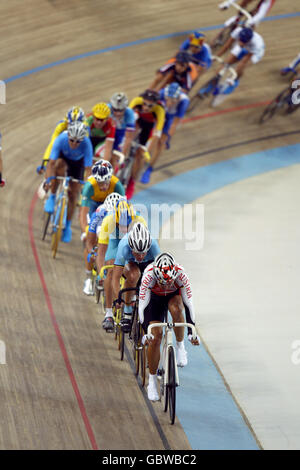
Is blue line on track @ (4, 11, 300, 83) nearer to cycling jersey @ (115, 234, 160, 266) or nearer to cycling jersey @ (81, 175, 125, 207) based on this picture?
cycling jersey @ (81, 175, 125, 207)

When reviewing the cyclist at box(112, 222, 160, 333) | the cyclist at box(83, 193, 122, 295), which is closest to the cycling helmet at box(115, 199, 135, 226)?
the cyclist at box(83, 193, 122, 295)

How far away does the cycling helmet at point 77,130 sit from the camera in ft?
25.0

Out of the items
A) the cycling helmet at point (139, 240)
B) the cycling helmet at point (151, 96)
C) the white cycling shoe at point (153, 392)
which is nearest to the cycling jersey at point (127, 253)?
the cycling helmet at point (139, 240)

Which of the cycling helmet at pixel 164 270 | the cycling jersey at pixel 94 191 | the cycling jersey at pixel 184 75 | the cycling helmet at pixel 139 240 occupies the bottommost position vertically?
the cycling helmet at pixel 164 270

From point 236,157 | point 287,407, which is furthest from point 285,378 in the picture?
point 236,157

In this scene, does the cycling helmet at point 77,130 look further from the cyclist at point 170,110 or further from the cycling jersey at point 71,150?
the cyclist at point 170,110

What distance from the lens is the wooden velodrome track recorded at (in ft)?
19.5

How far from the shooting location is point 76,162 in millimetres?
8047

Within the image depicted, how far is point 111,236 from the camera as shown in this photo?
6633 millimetres

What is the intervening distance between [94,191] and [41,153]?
2823 millimetres

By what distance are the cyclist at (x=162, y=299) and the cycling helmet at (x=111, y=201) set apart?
1.14 m

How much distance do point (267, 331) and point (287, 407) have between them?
3.82 ft

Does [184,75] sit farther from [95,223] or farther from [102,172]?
[95,223]

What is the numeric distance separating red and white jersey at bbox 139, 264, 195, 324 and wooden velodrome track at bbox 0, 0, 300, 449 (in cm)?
90
